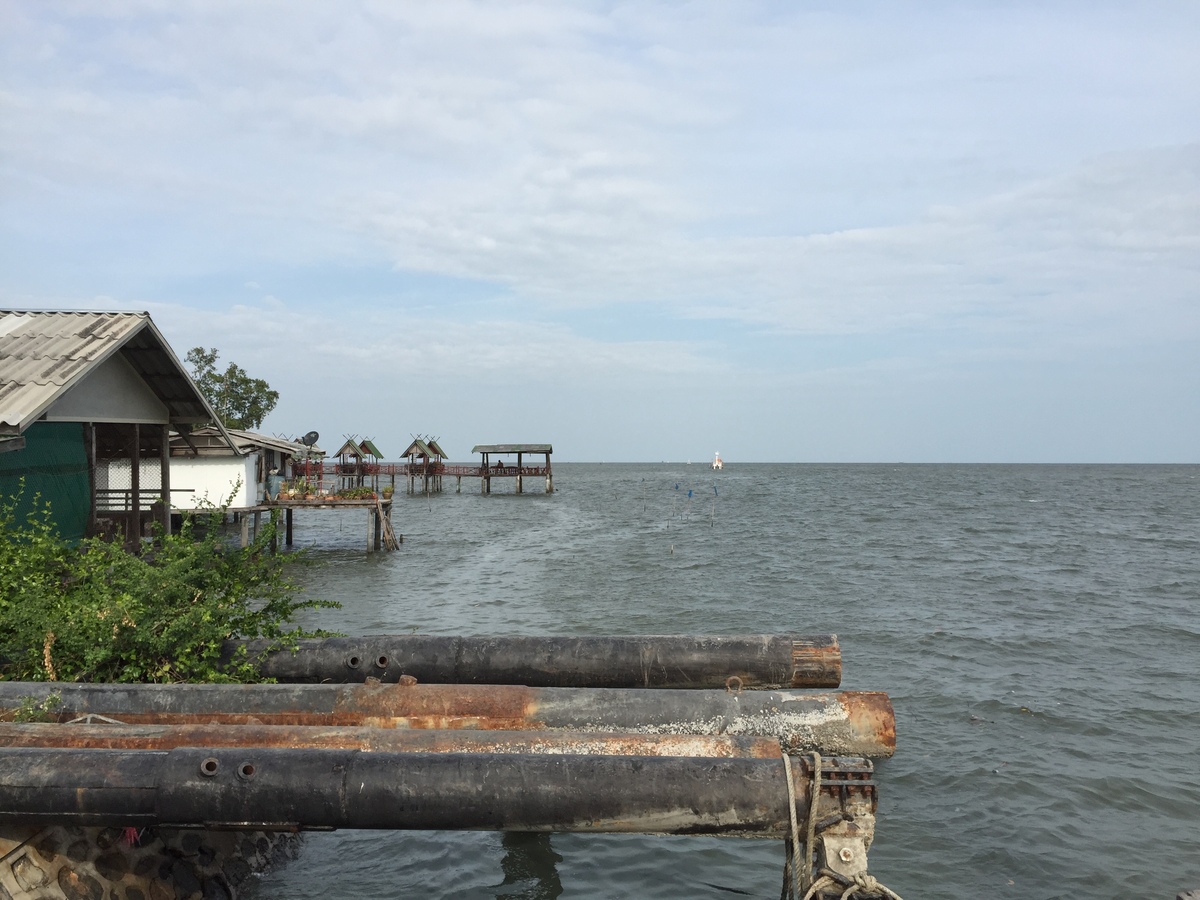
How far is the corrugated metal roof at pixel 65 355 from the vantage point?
1023cm

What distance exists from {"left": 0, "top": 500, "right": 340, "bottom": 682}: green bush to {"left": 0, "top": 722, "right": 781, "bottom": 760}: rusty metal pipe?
1512 mm

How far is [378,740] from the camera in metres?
5.30

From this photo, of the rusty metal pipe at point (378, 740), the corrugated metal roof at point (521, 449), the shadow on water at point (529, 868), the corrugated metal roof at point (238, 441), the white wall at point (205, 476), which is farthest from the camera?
the corrugated metal roof at point (521, 449)

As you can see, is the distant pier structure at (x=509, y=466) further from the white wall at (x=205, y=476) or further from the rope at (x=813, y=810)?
the rope at (x=813, y=810)

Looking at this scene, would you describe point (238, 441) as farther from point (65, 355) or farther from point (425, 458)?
point (425, 458)

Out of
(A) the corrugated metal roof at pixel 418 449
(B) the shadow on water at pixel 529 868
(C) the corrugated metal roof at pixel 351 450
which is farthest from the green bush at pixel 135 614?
(A) the corrugated metal roof at pixel 418 449

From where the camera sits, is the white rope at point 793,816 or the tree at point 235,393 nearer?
the white rope at point 793,816

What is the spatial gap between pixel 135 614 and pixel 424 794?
3.84m

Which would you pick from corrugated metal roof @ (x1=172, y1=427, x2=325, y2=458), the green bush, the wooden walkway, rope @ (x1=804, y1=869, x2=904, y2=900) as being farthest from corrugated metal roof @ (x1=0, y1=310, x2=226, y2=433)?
the wooden walkway

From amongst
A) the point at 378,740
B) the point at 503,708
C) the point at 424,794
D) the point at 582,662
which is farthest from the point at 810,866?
the point at 582,662

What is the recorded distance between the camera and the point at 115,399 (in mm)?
13695

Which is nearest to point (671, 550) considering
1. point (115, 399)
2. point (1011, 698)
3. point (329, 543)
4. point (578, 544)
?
point (578, 544)

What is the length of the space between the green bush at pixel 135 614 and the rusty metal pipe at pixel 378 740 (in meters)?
1.51

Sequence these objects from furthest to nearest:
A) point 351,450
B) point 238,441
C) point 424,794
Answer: point 351,450 < point 238,441 < point 424,794
